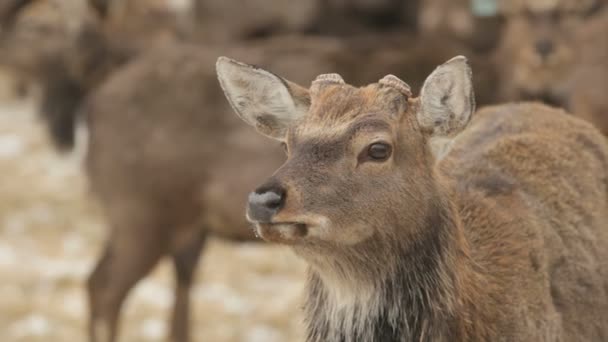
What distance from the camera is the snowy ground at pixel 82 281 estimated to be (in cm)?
725

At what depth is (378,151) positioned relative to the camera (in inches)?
131

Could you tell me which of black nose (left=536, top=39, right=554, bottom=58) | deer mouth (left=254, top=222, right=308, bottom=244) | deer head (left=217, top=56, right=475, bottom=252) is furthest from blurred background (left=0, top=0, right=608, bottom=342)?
deer mouth (left=254, top=222, right=308, bottom=244)

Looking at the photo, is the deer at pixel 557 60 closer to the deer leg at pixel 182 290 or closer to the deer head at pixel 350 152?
the deer leg at pixel 182 290

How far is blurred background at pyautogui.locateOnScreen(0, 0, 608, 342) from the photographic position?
20.9 feet

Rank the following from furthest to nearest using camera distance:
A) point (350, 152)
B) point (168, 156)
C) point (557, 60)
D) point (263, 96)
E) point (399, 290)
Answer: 1. point (557, 60)
2. point (168, 156)
3. point (263, 96)
4. point (399, 290)
5. point (350, 152)

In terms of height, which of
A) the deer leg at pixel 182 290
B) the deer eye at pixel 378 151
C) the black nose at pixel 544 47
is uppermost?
the deer eye at pixel 378 151

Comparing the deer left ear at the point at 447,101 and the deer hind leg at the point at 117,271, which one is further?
the deer hind leg at the point at 117,271

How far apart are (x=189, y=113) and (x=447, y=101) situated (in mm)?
3085

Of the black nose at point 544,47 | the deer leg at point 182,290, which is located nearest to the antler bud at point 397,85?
the deer leg at point 182,290

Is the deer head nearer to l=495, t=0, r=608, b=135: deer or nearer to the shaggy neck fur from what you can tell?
the shaggy neck fur

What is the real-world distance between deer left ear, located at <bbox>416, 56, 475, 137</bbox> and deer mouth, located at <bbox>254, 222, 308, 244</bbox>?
56 cm

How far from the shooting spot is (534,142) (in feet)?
13.5

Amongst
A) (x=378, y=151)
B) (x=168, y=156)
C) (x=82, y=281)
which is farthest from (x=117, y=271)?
(x=378, y=151)

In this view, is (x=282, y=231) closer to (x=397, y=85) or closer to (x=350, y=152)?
(x=350, y=152)
